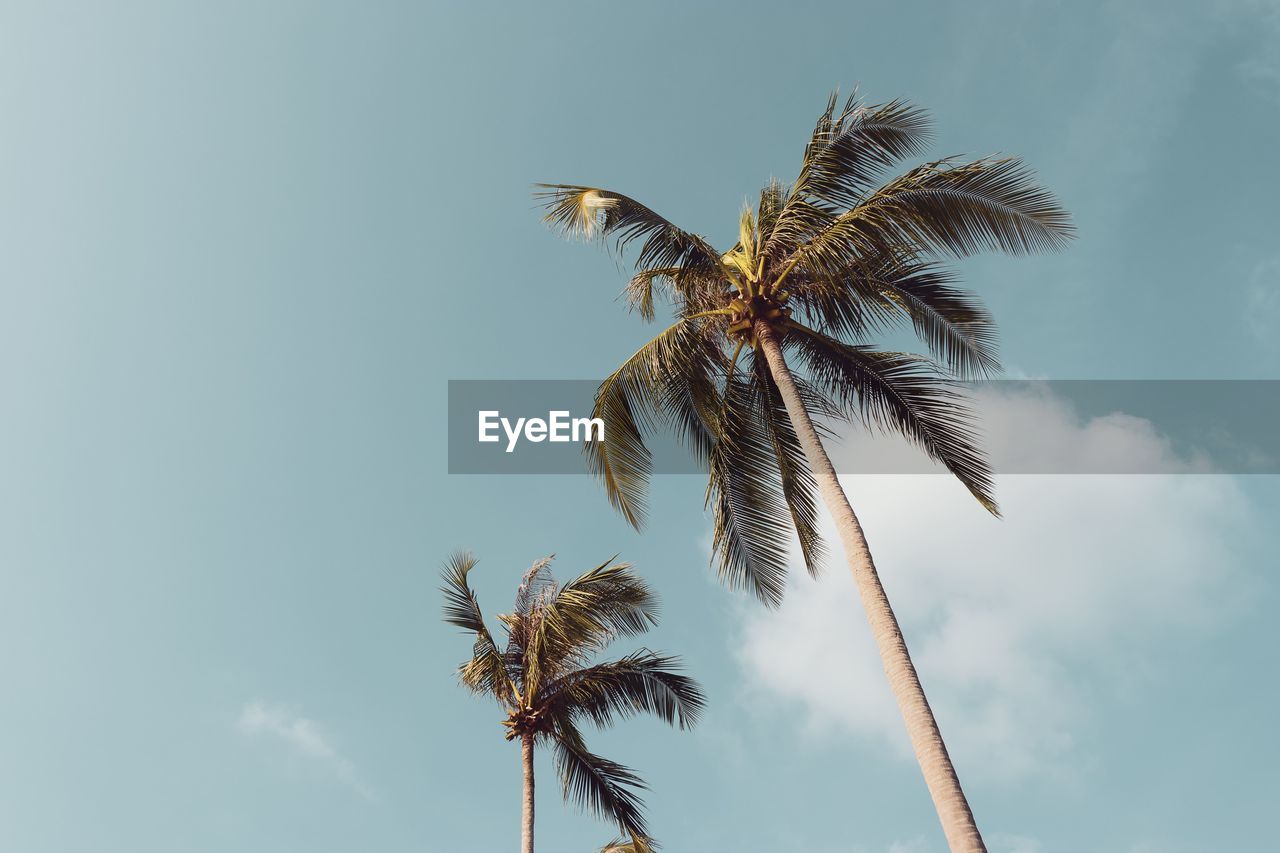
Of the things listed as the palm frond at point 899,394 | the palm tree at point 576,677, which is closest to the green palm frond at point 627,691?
the palm tree at point 576,677

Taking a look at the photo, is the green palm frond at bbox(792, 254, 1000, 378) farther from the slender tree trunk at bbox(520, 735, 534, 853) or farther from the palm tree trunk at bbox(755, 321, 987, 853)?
Answer: the slender tree trunk at bbox(520, 735, 534, 853)

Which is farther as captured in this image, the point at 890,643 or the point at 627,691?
the point at 627,691

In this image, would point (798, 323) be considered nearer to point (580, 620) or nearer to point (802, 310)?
point (802, 310)

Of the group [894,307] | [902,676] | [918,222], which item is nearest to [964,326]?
[894,307]

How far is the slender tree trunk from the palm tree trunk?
28.8 feet

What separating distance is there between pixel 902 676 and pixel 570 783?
9599 mm

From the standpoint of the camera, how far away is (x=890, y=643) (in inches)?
317

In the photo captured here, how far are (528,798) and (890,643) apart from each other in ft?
30.0

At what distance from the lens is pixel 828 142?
11430mm

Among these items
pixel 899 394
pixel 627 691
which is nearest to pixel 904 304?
pixel 899 394

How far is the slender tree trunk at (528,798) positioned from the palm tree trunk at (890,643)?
879 centimetres

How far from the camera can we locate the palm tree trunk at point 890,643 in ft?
22.3

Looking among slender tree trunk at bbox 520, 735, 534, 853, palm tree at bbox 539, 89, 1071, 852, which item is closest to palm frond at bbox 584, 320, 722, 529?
palm tree at bbox 539, 89, 1071, 852

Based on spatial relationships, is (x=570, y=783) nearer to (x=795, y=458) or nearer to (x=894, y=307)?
(x=795, y=458)
